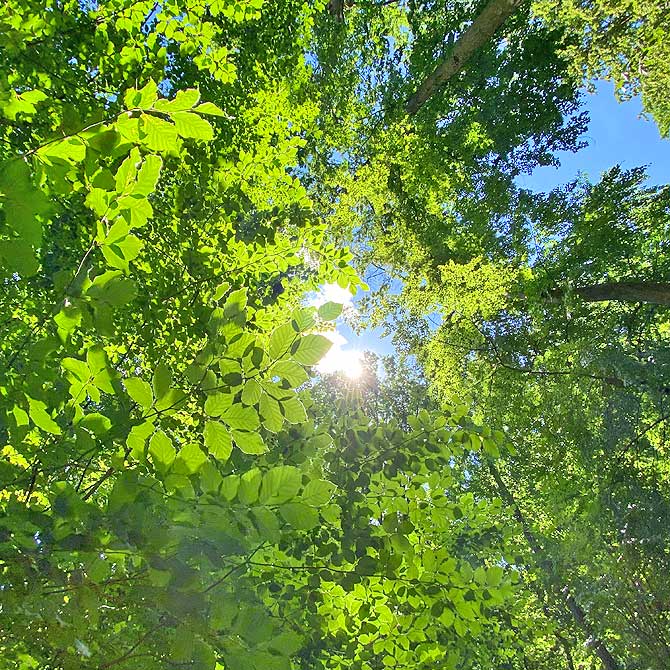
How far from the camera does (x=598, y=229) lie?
1174 centimetres

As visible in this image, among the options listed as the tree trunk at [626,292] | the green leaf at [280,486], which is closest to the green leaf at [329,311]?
the green leaf at [280,486]

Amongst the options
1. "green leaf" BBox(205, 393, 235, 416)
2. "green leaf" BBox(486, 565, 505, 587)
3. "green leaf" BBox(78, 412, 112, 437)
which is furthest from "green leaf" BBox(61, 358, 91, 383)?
"green leaf" BBox(486, 565, 505, 587)

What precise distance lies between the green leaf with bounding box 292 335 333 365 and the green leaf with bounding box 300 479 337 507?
1.14 ft

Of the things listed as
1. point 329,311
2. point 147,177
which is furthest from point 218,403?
point 147,177

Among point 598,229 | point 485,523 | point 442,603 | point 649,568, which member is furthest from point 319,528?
point 598,229

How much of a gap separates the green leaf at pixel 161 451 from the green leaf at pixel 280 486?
9.8 inches

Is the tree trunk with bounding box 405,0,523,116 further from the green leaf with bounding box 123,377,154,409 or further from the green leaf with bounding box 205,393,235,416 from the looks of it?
the green leaf with bounding box 123,377,154,409

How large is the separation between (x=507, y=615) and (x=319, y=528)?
3.03 meters

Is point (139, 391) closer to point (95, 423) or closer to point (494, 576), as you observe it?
point (95, 423)

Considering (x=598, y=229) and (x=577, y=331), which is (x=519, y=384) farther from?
(x=598, y=229)

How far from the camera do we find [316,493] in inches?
51.1

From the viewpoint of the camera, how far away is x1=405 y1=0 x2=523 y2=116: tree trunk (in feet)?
33.4

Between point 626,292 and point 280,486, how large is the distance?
12152 mm

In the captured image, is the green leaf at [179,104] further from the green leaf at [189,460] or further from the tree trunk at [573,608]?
the tree trunk at [573,608]
